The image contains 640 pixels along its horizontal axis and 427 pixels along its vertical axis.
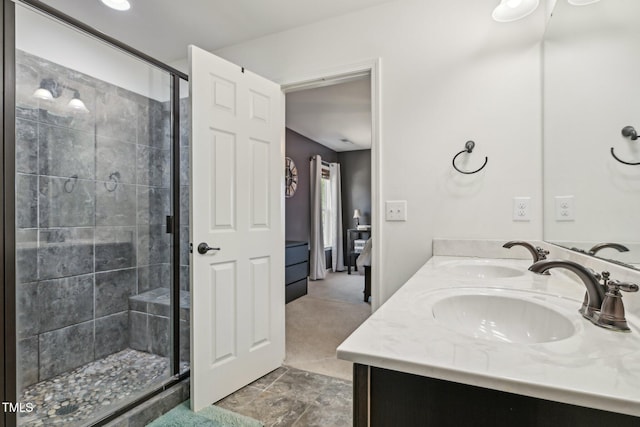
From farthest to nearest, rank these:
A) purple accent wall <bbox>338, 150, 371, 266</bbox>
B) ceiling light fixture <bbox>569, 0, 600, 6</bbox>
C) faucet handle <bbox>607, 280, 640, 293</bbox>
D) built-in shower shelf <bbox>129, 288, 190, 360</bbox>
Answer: purple accent wall <bbox>338, 150, 371, 266</bbox> → built-in shower shelf <bbox>129, 288, 190, 360</bbox> → ceiling light fixture <bbox>569, 0, 600, 6</bbox> → faucet handle <bbox>607, 280, 640, 293</bbox>

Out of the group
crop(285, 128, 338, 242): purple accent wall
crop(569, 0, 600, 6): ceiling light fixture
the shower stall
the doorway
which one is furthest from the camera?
crop(285, 128, 338, 242): purple accent wall

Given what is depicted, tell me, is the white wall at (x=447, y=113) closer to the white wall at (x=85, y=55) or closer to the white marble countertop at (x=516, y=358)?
the white marble countertop at (x=516, y=358)

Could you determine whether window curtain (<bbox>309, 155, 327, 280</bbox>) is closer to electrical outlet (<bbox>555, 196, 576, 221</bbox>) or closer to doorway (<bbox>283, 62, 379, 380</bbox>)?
doorway (<bbox>283, 62, 379, 380</bbox>)

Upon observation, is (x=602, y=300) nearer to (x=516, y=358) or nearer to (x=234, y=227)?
(x=516, y=358)

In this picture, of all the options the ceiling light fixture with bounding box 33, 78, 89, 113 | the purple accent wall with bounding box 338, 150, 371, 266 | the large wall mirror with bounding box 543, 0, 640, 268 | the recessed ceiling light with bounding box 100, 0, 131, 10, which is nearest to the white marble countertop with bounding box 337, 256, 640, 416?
the large wall mirror with bounding box 543, 0, 640, 268

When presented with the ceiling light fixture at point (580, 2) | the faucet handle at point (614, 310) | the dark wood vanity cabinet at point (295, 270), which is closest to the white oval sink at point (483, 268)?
the faucet handle at point (614, 310)

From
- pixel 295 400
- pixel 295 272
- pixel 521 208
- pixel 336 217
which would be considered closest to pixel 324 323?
pixel 295 272

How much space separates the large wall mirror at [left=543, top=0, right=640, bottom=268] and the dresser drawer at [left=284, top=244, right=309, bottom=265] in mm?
2843

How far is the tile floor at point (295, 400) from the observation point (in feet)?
5.14

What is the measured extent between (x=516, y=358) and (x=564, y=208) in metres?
1.18

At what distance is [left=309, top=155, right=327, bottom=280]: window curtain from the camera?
205 inches

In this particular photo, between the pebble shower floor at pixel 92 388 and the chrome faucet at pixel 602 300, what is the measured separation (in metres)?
1.97

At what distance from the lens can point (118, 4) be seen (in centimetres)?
191

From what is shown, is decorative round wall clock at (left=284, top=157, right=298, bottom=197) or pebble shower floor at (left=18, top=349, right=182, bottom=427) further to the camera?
decorative round wall clock at (left=284, top=157, right=298, bottom=197)
